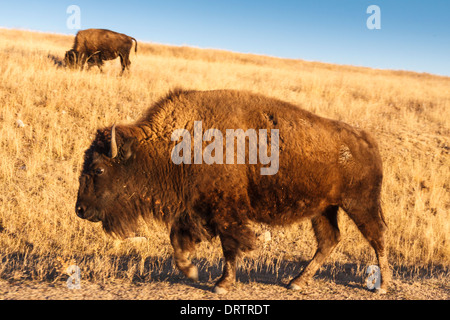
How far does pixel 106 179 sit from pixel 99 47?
11698 millimetres

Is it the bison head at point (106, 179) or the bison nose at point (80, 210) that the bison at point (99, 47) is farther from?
the bison nose at point (80, 210)

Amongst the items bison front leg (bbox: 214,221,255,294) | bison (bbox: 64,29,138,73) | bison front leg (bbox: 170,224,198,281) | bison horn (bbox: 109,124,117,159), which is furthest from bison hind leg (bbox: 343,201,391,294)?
bison (bbox: 64,29,138,73)

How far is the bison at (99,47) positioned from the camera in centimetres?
1377

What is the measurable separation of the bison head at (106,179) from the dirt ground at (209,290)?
748mm

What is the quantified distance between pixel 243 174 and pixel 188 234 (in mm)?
935

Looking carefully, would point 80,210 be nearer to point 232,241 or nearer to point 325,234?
point 232,241

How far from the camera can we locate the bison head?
13.0 feet

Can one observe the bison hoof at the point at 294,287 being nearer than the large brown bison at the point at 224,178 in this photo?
No

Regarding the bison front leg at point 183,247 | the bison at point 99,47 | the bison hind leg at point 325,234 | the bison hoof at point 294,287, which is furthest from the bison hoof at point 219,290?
the bison at point 99,47

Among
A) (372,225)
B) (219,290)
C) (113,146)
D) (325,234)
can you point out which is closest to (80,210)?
(113,146)

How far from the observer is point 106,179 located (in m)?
4.00

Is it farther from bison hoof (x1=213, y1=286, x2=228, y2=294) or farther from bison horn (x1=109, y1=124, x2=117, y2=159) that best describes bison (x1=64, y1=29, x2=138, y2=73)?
bison hoof (x1=213, y1=286, x2=228, y2=294)

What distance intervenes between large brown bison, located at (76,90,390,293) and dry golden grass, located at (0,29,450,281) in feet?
2.48
